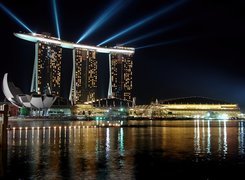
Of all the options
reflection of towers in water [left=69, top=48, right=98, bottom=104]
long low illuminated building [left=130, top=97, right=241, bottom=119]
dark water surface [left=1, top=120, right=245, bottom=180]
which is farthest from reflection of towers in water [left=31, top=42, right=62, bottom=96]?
dark water surface [left=1, top=120, right=245, bottom=180]

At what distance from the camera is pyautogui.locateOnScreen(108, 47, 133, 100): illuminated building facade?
188m

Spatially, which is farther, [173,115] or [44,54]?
[173,115]

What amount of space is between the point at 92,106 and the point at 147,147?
142 metres

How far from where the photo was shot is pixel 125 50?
189 m

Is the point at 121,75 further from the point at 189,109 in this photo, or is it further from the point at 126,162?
the point at 126,162

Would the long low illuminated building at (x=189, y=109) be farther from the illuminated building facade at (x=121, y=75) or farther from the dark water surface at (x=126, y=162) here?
the dark water surface at (x=126, y=162)

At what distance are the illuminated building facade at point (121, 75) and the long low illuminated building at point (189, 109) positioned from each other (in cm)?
1297

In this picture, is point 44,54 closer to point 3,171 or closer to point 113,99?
point 113,99

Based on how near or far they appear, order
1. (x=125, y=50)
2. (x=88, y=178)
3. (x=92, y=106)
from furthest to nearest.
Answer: (x=125, y=50) < (x=92, y=106) < (x=88, y=178)

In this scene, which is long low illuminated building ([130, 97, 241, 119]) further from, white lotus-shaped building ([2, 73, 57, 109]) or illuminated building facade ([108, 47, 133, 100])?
white lotus-shaped building ([2, 73, 57, 109])

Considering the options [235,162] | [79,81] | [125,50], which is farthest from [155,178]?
[125,50]

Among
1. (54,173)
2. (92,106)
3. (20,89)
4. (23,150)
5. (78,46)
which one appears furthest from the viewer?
(92,106)

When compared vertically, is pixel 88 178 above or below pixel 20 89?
below

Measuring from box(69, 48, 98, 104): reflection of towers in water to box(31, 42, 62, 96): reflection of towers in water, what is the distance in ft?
37.3
